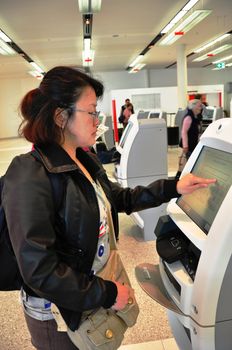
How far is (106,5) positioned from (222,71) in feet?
44.0

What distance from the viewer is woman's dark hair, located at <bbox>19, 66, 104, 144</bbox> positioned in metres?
1.01

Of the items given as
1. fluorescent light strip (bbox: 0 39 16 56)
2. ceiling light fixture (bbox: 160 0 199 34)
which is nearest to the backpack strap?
ceiling light fixture (bbox: 160 0 199 34)

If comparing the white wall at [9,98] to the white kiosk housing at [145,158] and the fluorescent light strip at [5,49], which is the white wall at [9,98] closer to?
the fluorescent light strip at [5,49]

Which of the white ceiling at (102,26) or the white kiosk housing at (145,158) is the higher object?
the white ceiling at (102,26)

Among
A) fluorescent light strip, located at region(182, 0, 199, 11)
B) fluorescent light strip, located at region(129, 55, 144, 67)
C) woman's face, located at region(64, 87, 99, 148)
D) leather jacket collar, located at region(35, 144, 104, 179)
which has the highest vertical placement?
fluorescent light strip, located at region(182, 0, 199, 11)

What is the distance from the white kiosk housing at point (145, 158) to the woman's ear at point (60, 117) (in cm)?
223

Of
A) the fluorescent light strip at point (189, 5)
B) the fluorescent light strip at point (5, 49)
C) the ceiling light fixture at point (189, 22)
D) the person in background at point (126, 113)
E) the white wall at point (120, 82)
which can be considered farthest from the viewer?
the white wall at point (120, 82)

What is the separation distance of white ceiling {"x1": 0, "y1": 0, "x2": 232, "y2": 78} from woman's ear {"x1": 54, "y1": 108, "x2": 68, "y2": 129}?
13.5 ft

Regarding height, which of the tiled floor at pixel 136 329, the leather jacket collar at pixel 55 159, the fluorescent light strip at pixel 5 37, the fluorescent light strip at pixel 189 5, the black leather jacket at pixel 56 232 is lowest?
the tiled floor at pixel 136 329

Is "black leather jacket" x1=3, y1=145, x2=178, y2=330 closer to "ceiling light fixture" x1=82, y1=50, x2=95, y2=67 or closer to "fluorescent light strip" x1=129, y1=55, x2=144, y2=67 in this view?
"ceiling light fixture" x1=82, y1=50, x2=95, y2=67

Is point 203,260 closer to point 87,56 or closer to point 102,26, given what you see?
point 102,26

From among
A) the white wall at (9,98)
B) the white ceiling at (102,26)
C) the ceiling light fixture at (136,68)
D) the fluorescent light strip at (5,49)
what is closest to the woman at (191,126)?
the white ceiling at (102,26)

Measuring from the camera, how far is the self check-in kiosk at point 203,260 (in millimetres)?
987

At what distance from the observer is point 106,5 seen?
5895 millimetres
